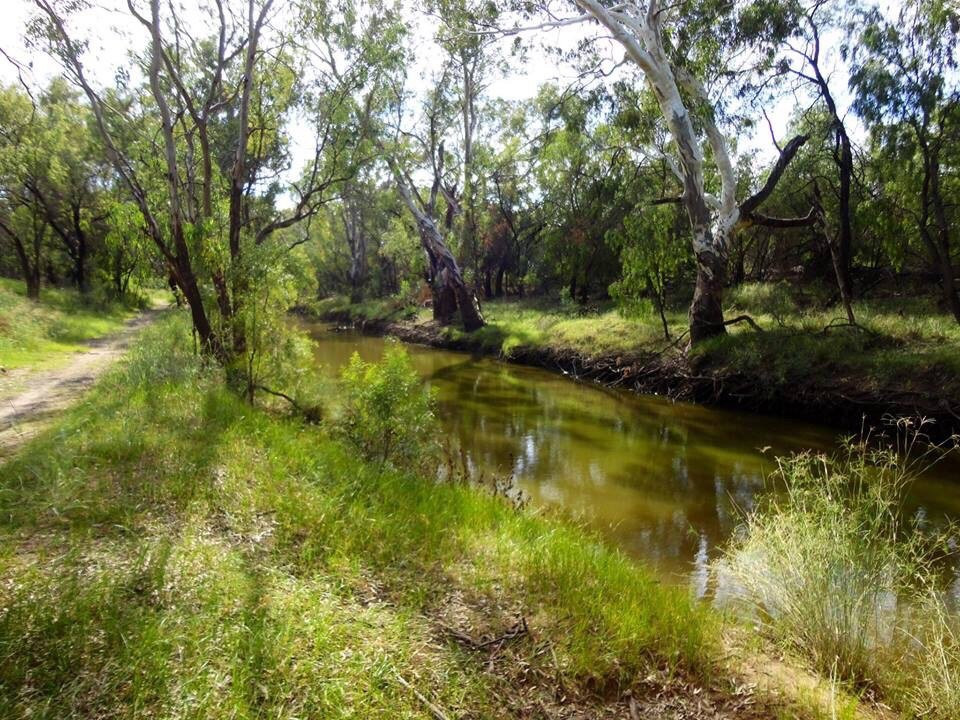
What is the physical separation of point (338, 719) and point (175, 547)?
1814mm

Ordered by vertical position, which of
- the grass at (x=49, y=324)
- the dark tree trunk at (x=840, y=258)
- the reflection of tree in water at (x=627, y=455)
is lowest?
the reflection of tree in water at (x=627, y=455)

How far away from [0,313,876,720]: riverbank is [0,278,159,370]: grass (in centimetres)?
820

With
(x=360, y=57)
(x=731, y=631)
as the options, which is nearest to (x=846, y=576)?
(x=731, y=631)

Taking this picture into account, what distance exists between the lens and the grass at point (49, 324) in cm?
1186

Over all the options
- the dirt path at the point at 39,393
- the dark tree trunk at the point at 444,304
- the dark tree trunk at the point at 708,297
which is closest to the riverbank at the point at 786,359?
the dark tree trunk at the point at 708,297

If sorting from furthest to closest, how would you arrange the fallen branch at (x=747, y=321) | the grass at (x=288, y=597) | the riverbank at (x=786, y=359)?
the fallen branch at (x=747, y=321) → the riverbank at (x=786, y=359) → the grass at (x=288, y=597)

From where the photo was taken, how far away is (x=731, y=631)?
3727 mm

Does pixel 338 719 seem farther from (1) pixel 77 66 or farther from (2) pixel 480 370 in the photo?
(2) pixel 480 370

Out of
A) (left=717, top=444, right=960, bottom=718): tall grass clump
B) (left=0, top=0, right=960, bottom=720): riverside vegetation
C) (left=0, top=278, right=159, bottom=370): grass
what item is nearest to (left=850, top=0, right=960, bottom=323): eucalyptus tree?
(left=0, top=0, right=960, bottom=720): riverside vegetation

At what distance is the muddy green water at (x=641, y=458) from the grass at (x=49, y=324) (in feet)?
29.2

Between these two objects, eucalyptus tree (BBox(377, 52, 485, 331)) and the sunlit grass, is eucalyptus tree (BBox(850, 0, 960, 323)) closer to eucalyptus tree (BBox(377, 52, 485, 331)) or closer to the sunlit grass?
the sunlit grass

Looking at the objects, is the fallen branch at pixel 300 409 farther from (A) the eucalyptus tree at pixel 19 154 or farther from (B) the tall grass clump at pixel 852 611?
(A) the eucalyptus tree at pixel 19 154

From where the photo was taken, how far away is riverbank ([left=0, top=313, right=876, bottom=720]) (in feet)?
8.36

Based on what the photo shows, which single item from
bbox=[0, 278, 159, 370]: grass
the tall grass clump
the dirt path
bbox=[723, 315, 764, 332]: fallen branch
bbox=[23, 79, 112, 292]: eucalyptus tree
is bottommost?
the tall grass clump
